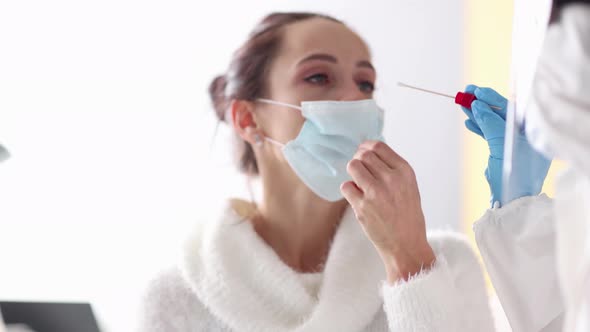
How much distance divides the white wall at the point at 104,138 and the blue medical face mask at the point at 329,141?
35 cm

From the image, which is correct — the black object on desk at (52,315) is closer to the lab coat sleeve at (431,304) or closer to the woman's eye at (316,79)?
the lab coat sleeve at (431,304)

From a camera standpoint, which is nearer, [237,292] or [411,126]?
[237,292]

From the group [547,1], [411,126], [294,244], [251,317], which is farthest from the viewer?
[411,126]

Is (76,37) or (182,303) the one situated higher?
(76,37)

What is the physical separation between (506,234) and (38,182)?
124 centimetres

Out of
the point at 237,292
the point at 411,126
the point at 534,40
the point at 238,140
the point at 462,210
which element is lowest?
the point at 462,210

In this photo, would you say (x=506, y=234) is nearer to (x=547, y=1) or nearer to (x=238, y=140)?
(x=547, y=1)

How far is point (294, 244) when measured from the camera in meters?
1.31

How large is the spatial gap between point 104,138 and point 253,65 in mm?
554

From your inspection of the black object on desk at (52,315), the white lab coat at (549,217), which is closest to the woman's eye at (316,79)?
the white lab coat at (549,217)

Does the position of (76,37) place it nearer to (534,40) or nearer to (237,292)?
(237,292)

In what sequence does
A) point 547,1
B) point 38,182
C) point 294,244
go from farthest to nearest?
point 38,182 → point 294,244 → point 547,1

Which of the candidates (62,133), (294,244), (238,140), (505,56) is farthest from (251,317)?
(505,56)

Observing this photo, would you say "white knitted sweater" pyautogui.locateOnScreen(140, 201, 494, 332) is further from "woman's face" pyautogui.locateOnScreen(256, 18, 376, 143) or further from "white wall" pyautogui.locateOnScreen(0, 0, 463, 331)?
"white wall" pyautogui.locateOnScreen(0, 0, 463, 331)
